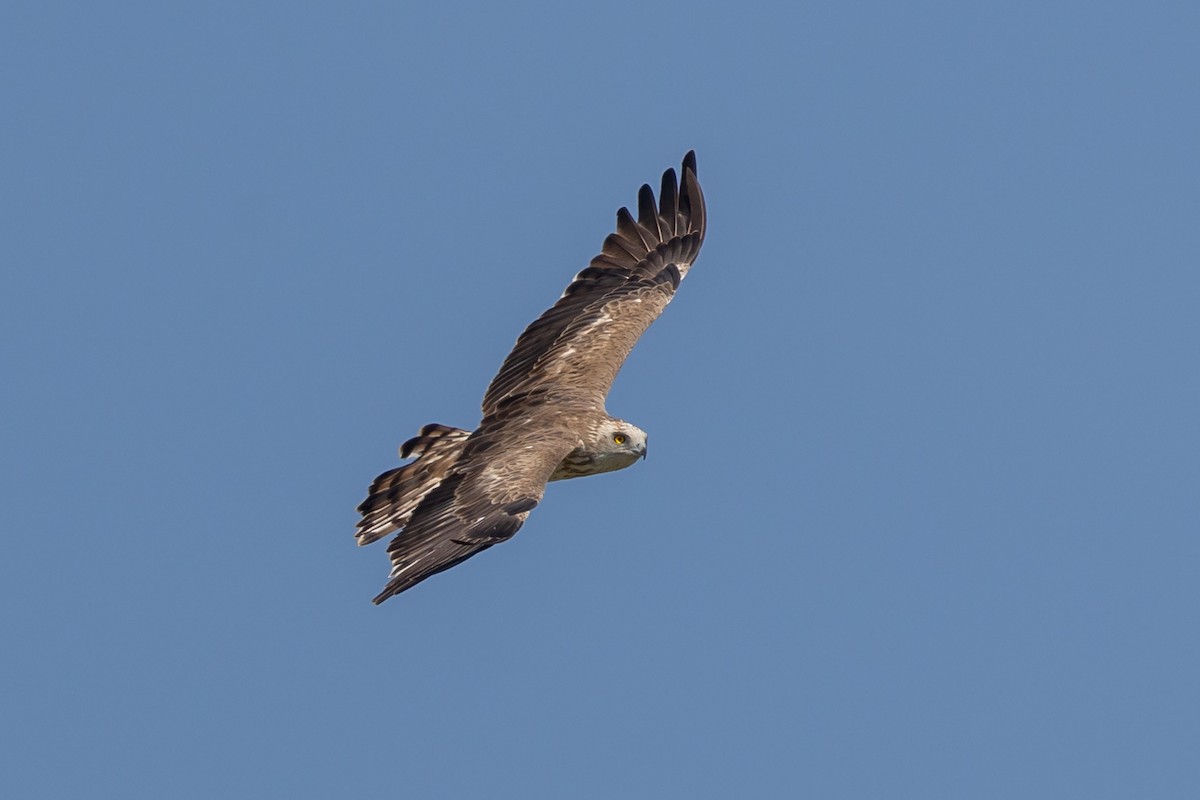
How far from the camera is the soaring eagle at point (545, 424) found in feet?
55.1

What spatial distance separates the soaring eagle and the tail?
1cm

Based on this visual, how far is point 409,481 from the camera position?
733 inches

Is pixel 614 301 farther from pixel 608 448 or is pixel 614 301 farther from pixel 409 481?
pixel 409 481

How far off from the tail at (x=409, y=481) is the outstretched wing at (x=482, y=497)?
0.70 ft

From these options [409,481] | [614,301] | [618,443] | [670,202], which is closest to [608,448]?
[618,443]

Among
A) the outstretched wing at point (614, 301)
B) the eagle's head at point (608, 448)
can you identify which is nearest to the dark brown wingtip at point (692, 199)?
the outstretched wing at point (614, 301)

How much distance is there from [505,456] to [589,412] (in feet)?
5.26

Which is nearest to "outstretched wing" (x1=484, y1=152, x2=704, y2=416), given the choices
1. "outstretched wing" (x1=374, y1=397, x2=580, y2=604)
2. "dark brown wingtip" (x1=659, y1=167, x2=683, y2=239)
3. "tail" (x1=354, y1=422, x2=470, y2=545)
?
"dark brown wingtip" (x1=659, y1=167, x2=683, y2=239)

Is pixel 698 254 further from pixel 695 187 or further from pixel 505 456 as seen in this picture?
pixel 505 456

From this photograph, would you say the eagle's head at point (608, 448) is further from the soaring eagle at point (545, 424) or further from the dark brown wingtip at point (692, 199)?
the dark brown wingtip at point (692, 199)

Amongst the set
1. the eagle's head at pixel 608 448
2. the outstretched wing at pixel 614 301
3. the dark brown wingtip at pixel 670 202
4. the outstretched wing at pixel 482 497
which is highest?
the dark brown wingtip at pixel 670 202

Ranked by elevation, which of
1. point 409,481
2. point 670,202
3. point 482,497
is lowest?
point 482,497

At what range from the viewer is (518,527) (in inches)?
655

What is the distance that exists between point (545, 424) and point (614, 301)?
3.05 metres
